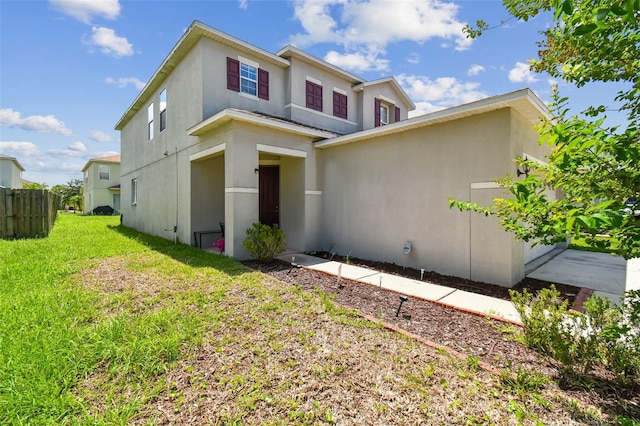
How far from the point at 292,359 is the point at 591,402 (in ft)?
9.09

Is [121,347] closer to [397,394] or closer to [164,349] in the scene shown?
[164,349]

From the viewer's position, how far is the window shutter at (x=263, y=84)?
1028 centimetres

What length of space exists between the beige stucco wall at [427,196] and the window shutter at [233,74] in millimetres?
4077

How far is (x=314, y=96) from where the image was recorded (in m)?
11.8

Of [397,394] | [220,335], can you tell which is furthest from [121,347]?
[397,394]

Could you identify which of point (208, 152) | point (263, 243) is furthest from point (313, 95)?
point (263, 243)

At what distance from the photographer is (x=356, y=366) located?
2982mm

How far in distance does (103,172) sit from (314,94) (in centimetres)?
3263

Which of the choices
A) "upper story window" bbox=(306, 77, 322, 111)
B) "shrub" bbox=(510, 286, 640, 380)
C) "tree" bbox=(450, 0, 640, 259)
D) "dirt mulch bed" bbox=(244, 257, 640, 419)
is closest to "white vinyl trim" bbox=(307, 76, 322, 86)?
"upper story window" bbox=(306, 77, 322, 111)

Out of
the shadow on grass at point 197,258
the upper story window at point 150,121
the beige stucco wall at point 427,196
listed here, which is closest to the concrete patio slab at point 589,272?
the beige stucco wall at point 427,196

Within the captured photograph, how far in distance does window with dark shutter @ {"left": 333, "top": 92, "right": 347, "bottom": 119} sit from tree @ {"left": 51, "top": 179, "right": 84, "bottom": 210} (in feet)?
152

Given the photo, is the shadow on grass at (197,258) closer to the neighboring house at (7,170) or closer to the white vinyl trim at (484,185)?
the white vinyl trim at (484,185)

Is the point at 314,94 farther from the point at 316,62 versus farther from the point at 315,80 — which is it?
the point at 316,62

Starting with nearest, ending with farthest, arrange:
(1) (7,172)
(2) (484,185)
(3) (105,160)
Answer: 1. (2) (484,185)
2. (1) (7,172)
3. (3) (105,160)
